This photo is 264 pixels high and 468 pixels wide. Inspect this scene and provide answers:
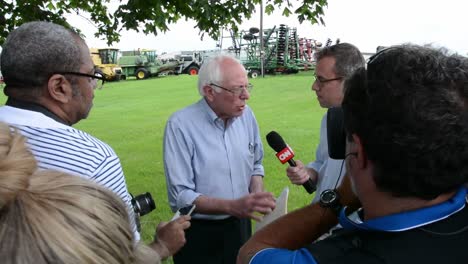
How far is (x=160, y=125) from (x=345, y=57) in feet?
43.6

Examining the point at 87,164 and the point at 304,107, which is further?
the point at 304,107

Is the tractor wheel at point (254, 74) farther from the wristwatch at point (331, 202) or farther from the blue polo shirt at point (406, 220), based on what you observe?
the blue polo shirt at point (406, 220)

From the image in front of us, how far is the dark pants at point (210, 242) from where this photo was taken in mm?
3328

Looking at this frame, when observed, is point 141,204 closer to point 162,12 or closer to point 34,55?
point 34,55

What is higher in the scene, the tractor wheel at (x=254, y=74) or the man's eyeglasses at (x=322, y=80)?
the man's eyeglasses at (x=322, y=80)

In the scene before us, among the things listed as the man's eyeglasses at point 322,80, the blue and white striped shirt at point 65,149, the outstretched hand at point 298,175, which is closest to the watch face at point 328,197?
the blue and white striped shirt at point 65,149

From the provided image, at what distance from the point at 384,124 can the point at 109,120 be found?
59.1 feet

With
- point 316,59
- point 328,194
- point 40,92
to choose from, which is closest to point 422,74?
point 328,194

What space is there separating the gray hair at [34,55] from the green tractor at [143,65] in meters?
43.9

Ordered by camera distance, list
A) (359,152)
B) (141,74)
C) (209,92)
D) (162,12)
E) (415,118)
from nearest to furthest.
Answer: (415,118)
(359,152)
(209,92)
(162,12)
(141,74)

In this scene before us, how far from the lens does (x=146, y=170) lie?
939cm

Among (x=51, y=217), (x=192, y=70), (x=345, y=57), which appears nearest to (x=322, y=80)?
(x=345, y=57)

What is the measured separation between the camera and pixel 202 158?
3256 mm

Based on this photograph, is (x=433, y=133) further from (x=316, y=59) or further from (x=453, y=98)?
(x=316, y=59)
